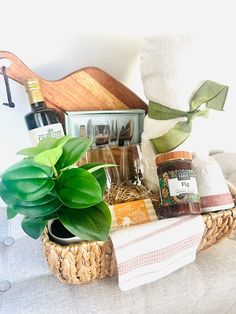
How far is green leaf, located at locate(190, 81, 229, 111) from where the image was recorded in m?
0.52

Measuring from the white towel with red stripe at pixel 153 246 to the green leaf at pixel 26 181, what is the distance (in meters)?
0.15

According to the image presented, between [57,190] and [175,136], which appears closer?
[57,190]

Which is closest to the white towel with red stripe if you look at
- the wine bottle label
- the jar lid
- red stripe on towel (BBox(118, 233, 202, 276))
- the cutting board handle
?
red stripe on towel (BBox(118, 233, 202, 276))

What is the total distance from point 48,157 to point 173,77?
0.98 feet

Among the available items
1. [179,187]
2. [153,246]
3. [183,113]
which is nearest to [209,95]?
[183,113]

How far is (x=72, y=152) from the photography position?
35cm

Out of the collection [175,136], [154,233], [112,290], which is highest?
[175,136]

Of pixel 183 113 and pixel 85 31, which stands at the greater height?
pixel 85 31

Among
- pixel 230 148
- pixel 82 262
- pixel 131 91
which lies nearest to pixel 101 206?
pixel 82 262

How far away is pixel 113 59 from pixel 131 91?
8 centimetres

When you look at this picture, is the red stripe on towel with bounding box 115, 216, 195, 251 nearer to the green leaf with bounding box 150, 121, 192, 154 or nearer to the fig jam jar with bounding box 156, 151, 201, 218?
the fig jam jar with bounding box 156, 151, 201, 218

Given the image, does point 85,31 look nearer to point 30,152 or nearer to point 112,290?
point 30,152

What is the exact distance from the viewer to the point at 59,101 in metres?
0.54

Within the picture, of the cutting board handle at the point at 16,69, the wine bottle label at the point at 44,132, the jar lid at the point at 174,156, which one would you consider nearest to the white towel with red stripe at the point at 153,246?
the jar lid at the point at 174,156
